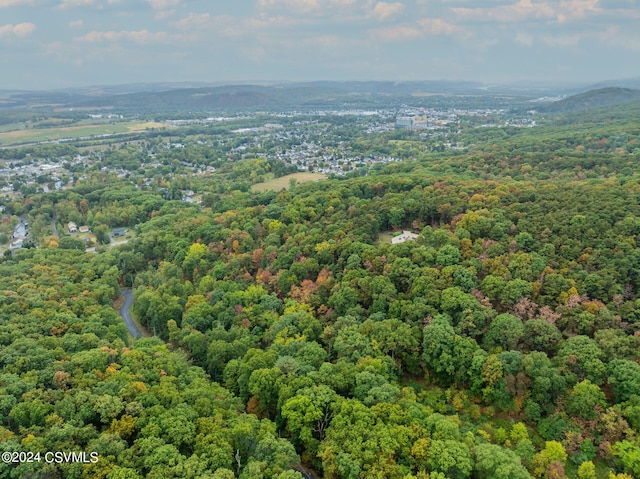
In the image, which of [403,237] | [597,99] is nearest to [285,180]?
[403,237]

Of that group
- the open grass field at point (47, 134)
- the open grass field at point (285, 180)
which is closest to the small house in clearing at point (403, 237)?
the open grass field at point (285, 180)

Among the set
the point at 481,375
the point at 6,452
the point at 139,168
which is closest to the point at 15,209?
the point at 139,168

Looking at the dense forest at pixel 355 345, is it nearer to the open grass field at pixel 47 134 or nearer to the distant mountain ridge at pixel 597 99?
the open grass field at pixel 47 134

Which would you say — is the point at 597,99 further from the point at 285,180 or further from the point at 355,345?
the point at 355,345

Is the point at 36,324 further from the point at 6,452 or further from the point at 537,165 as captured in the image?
the point at 537,165

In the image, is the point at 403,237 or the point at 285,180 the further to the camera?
the point at 285,180

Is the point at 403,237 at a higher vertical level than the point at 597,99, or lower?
lower
